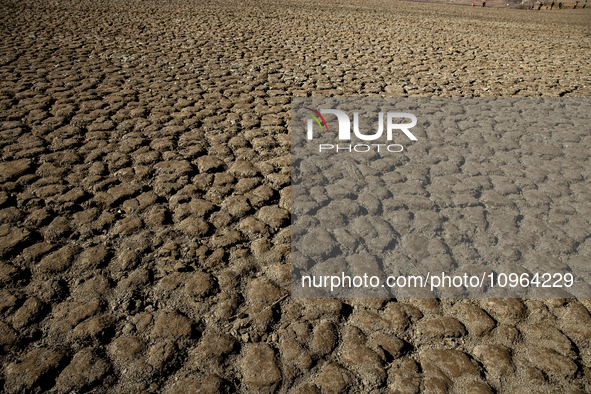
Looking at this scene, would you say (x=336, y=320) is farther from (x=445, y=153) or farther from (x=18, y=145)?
(x=18, y=145)

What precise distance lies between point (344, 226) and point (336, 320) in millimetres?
793

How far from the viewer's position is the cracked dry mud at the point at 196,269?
1.70 metres

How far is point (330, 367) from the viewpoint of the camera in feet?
5.65

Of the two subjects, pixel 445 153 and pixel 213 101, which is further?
pixel 213 101

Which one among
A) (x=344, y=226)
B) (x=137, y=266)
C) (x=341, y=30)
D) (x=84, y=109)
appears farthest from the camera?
(x=341, y=30)

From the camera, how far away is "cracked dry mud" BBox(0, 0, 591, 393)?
170 centimetres

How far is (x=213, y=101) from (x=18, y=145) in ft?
6.91

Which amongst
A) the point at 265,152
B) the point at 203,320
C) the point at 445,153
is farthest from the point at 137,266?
the point at 445,153

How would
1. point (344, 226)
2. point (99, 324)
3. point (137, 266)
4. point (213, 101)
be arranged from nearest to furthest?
1. point (99, 324)
2. point (137, 266)
3. point (344, 226)
4. point (213, 101)

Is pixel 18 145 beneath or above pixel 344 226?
above

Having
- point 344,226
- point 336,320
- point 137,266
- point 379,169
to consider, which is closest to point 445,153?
point 379,169

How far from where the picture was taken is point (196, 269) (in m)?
2.24

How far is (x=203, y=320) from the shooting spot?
1.93 meters

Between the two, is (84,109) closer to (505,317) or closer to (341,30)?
(505,317)
